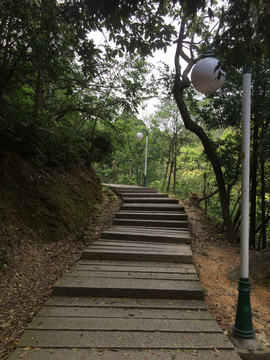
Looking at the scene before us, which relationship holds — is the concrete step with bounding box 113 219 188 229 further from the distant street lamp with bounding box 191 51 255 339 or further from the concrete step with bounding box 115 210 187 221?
the distant street lamp with bounding box 191 51 255 339

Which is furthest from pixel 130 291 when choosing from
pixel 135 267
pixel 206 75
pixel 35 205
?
pixel 206 75

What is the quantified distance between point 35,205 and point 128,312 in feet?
10.8

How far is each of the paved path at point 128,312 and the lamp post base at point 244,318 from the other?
19 cm

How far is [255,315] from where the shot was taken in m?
3.21

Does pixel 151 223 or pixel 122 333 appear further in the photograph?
pixel 151 223

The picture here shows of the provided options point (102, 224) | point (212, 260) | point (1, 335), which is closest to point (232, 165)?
A: point (212, 260)

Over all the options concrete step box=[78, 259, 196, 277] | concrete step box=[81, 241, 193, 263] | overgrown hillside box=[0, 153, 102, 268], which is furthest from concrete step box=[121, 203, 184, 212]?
concrete step box=[78, 259, 196, 277]

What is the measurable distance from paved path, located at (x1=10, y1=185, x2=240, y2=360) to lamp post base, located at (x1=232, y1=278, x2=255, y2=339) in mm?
190

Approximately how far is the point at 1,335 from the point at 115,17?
14.3ft

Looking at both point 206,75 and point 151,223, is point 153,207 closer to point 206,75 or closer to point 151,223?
point 151,223

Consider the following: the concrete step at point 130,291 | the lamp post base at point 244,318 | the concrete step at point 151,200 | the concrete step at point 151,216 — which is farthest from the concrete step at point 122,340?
the concrete step at point 151,200

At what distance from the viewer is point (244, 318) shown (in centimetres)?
256

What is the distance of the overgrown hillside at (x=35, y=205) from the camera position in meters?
4.60

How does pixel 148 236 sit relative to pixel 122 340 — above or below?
above
